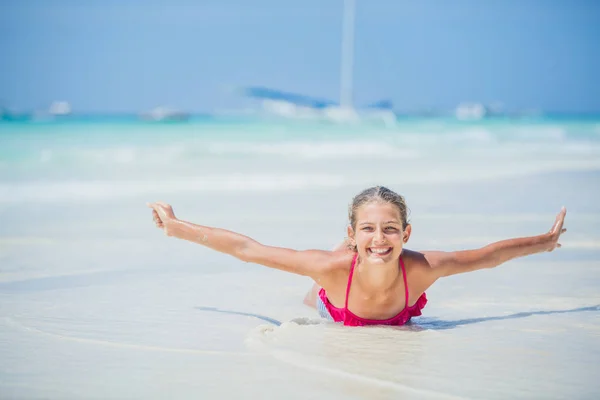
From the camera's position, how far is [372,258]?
4.08 meters

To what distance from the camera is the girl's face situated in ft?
13.3

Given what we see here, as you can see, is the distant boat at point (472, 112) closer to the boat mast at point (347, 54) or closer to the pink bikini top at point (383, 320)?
the boat mast at point (347, 54)

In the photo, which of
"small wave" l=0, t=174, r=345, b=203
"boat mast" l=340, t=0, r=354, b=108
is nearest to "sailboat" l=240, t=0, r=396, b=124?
"boat mast" l=340, t=0, r=354, b=108

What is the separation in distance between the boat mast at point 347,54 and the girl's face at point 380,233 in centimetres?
4798

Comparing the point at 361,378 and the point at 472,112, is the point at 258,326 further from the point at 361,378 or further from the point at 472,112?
the point at 472,112

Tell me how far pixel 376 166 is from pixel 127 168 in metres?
5.43

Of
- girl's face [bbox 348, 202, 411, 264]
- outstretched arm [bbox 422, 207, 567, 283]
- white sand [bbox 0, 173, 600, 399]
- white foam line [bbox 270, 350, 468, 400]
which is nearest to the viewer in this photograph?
white foam line [bbox 270, 350, 468, 400]

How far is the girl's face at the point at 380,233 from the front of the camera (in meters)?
4.04

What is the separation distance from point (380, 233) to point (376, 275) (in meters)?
0.28

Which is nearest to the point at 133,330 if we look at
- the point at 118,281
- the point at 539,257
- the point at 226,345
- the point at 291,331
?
the point at 226,345

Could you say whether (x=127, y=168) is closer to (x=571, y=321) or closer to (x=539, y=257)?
(x=539, y=257)

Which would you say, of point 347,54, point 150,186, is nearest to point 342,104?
point 347,54

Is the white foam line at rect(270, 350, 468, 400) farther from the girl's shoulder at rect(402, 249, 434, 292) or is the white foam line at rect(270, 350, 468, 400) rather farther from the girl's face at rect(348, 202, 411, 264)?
the girl's shoulder at rect(402, 249, 434, 292)

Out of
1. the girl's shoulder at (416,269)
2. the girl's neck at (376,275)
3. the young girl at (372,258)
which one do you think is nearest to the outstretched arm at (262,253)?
the young girl at (372,258)
